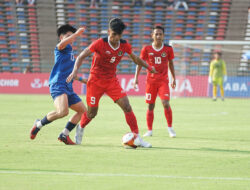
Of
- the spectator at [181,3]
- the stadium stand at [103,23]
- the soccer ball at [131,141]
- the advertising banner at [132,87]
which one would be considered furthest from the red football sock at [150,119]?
the spectator at [181,3]

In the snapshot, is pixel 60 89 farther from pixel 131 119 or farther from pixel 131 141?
pixel 131 141

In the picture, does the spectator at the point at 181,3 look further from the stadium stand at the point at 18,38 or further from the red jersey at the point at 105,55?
the red jersey at the point at 105,55

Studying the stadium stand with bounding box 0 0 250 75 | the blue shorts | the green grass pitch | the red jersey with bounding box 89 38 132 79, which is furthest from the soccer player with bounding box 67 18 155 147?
the stadium stand with bounding box 0 0 250 75

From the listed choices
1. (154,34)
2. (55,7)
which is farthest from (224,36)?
(154,34)

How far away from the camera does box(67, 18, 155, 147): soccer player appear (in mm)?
8027

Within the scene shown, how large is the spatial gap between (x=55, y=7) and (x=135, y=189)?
32.2m

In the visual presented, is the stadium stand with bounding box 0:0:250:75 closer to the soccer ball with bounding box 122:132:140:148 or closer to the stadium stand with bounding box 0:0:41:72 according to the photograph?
the stadium stand with bounding box 0:0:41:72

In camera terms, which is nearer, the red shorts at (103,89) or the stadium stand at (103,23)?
the red shorts at (103,89)

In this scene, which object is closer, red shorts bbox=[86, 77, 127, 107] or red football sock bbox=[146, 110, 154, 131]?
red shorts bbox=[86, 77, 127, 107]

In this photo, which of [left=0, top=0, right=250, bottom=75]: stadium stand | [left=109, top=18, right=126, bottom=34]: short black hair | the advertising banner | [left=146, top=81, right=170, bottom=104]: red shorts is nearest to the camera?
[left=109, top=18, right=126, bottom=34]: short black hair

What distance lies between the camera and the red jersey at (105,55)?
322 inches

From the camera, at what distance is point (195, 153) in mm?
7703

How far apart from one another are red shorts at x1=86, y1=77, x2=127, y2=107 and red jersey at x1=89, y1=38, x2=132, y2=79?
3.6 inches

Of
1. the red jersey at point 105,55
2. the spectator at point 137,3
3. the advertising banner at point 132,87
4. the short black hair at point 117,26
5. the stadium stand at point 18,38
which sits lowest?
the advertising banner at point 132,87
